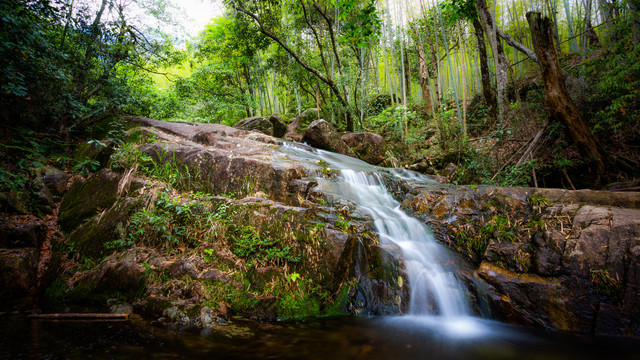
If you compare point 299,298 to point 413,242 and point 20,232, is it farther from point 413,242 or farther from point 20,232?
point 20,232

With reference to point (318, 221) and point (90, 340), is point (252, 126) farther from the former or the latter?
point (90, 340)

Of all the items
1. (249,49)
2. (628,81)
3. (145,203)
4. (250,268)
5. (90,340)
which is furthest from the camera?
(249,49)

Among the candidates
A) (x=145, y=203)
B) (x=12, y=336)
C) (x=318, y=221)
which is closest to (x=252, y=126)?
(x=145, y=203)

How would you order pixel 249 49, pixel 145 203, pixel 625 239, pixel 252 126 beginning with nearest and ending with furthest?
pixel 625 239
pixel 145 203
pixel 249 49
pixel 252 126

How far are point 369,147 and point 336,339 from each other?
8.84m

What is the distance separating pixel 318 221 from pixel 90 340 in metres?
2.65

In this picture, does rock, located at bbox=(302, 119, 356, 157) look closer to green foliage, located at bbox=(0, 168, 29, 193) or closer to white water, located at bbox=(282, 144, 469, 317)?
white water, located at bbox=(282, 144, 469, 317)

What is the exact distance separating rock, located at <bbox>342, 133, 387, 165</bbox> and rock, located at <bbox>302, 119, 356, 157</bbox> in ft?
1.31

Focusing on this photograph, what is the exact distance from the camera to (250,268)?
10.9ft

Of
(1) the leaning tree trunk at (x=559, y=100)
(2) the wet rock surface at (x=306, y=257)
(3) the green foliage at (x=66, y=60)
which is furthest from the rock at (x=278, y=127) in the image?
(1) the leaning tree trunk at (x=559, y=100)

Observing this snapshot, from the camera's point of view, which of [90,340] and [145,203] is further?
[145,203]

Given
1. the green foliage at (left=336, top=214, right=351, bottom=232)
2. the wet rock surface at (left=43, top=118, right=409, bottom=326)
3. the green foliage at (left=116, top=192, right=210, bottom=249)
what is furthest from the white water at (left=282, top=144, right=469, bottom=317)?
the green foliage at (left=116, top=192, right=210, bottom=249)

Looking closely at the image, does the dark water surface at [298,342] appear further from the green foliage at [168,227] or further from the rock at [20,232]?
the rock at [20,232]

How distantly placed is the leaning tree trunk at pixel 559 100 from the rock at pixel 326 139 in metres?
6.40
